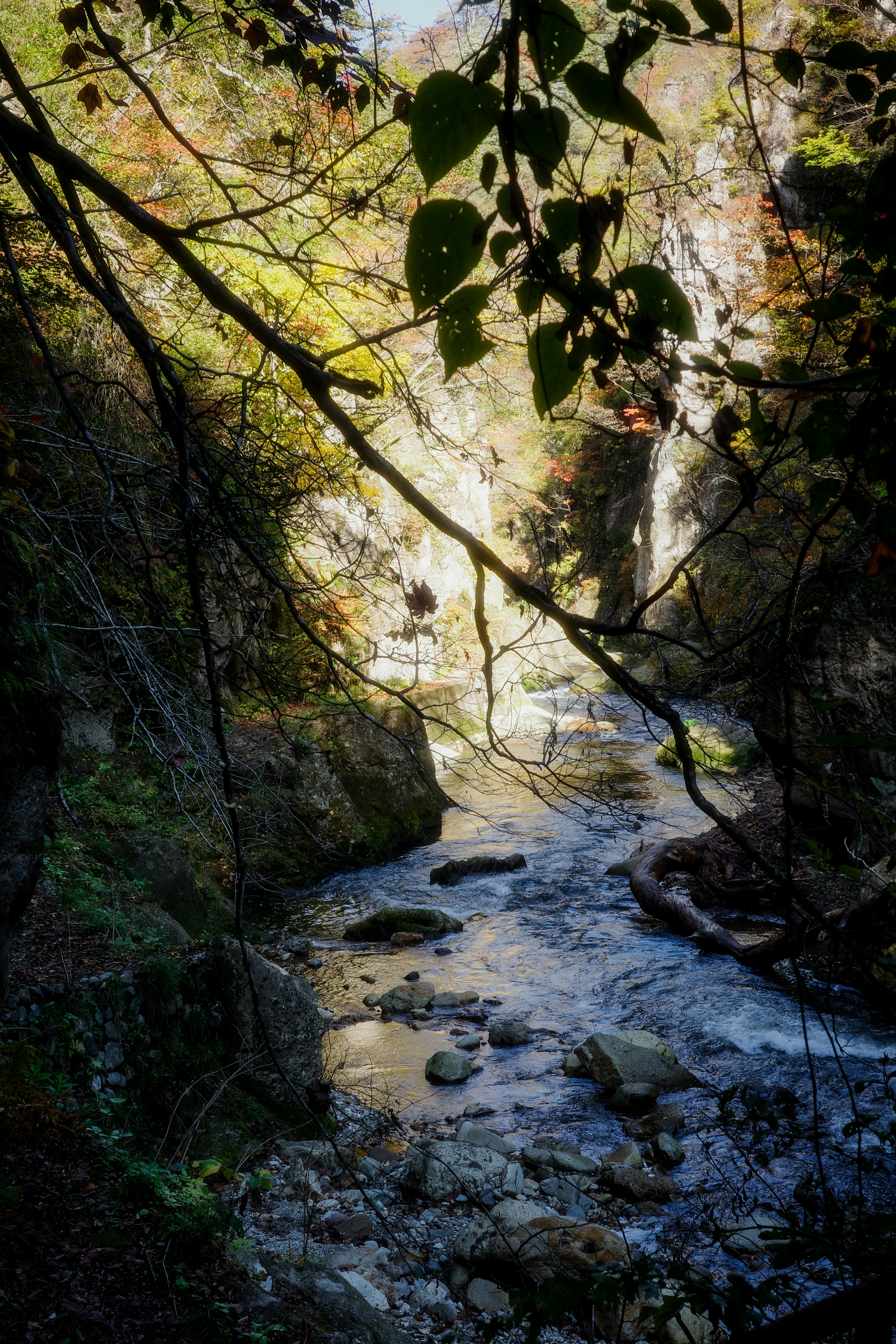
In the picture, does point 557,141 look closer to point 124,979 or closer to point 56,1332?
point 56,1332

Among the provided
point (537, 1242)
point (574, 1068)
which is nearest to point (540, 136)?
point (537, 1242)

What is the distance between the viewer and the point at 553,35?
0.66 meters

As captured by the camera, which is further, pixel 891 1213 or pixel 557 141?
pixel 891 1213

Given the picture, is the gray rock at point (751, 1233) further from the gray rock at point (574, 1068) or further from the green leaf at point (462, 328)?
the green leaf at point (462, 328)

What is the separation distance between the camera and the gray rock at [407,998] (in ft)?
22.3

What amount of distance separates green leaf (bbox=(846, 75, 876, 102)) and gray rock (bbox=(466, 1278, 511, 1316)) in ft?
13.8

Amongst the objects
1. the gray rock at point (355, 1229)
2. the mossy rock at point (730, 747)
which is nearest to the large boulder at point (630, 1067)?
the gray rock at point (355, 1229)

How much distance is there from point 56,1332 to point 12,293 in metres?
7.25

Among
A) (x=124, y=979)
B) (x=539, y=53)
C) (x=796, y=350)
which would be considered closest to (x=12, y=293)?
(x=124, y=979)

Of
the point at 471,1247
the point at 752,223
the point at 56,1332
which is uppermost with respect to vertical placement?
the point at 752,223

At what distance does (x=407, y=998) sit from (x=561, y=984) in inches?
55.9

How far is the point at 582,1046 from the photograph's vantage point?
232 inches

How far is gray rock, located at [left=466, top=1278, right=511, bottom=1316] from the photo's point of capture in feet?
11.4

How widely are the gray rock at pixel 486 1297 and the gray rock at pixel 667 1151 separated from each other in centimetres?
144
